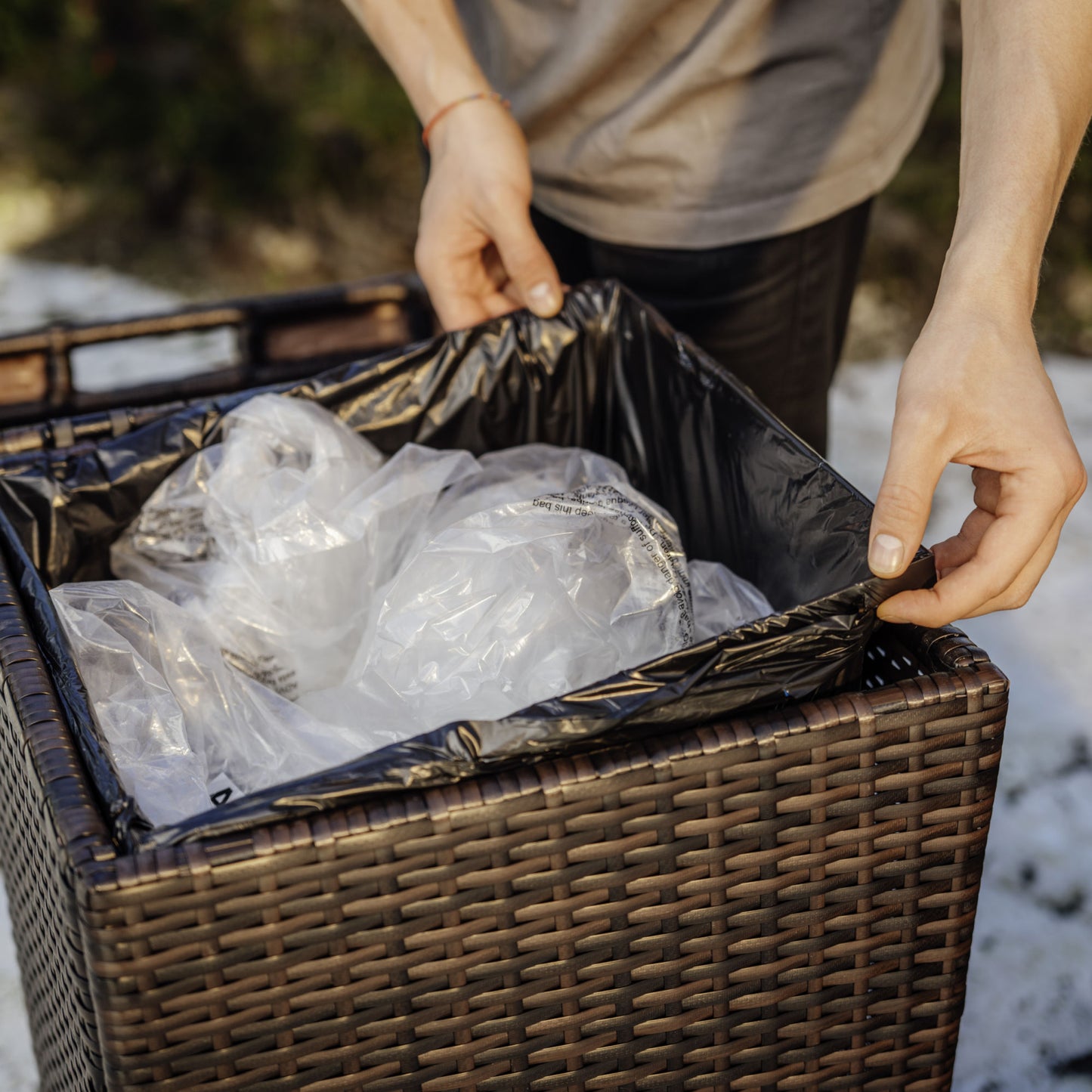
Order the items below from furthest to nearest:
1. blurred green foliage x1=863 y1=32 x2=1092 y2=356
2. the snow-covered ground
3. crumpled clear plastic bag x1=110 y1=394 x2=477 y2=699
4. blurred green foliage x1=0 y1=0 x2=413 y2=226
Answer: blurred green foliage x1=0 y1=0 x2=413 y2=226 → blurred green foliage x1=863 y1=32 x2=1092 y2=356 → the snow-covered ground → crumpled clear plastic bag x1=110 y1=394 x2=477 y2=699

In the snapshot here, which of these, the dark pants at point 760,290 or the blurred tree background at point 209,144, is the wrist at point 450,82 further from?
the blurred tree background at point 209,144

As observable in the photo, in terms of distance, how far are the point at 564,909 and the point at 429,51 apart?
35.0 inches

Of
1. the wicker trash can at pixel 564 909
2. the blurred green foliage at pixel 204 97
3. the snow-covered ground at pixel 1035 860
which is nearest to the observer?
the wicker trash can at pixel 564 909

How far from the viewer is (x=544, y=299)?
1.12 metres

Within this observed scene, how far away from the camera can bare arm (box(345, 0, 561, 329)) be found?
1.12 metres

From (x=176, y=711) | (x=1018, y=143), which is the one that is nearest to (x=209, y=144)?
(x=176, y=711)

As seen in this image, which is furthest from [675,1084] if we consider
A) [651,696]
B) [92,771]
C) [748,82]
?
[748,82]

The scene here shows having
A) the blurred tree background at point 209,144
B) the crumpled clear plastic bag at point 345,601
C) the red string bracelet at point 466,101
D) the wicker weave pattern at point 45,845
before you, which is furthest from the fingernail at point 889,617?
the blurred tree background at point 209,144

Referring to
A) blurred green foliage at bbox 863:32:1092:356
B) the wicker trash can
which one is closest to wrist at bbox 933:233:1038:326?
the wicker trash can

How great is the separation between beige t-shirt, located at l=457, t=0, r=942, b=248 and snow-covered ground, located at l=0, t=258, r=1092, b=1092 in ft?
2.42

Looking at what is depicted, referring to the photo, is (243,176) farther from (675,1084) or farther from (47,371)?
(675,1084)

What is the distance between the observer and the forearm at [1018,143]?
75 cm

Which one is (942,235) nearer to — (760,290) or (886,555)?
(760,290)

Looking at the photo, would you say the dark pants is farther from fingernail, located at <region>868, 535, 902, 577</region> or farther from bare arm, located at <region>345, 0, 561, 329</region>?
fingernail, located at <region>868, 535, 902, 577</region>
